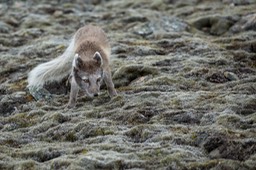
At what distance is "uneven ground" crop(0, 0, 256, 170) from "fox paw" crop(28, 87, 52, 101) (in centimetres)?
24

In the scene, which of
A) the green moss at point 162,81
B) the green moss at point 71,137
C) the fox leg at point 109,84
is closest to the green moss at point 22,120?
the green moss at point 71,137

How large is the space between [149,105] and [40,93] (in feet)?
13.6

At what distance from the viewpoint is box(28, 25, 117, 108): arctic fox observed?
47.3 ft

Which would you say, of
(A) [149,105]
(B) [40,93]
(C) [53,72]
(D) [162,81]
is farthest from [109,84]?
(B) [40,93]

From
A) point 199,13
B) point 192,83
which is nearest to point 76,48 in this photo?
point 192,83

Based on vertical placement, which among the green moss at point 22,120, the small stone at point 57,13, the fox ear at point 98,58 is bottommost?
the small stone at point 57,13

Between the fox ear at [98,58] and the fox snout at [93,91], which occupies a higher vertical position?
the fox ear at [98,58]

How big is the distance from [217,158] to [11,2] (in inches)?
1256

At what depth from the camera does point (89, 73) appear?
47.2 feet

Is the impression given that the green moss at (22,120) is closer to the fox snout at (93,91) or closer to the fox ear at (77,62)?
the fox snout at (93,91)

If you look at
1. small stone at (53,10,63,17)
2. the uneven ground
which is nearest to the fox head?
the uneven ground

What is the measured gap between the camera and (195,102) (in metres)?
14.1

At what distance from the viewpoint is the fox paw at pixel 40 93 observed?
16406 millimetres

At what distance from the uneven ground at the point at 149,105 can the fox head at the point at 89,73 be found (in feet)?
2.20
